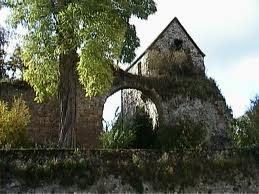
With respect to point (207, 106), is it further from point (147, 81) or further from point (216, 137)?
point (147, 81)

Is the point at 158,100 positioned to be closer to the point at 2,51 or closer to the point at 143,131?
the point at 143,131

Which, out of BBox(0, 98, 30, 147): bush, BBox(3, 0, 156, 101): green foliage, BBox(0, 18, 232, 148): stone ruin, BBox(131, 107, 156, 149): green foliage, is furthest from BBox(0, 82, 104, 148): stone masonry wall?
BBox(3, 0, 156, 101): green foliage

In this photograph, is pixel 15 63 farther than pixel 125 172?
Yes

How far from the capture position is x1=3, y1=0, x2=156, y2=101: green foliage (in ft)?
60.3

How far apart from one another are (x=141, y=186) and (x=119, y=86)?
10455mm

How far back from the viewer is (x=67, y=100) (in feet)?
63.8

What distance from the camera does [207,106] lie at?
86.8ft

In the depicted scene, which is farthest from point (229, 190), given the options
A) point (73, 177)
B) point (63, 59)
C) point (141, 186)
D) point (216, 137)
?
point (216, 137)

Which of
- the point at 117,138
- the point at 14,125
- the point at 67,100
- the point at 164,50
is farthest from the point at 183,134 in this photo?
the point at 14,125

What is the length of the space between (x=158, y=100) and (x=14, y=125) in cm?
777

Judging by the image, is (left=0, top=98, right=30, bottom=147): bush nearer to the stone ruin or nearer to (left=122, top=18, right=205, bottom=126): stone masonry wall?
the stone ruin

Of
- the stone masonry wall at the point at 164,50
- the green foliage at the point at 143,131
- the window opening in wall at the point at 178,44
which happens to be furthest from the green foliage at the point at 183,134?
the window opening in wall at the point at 178,44

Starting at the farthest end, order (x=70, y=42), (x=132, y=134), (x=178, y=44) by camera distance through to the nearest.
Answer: (x=178, y=44), (x=132, y=134), (x=70, y=42)

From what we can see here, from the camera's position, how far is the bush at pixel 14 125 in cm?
2050
